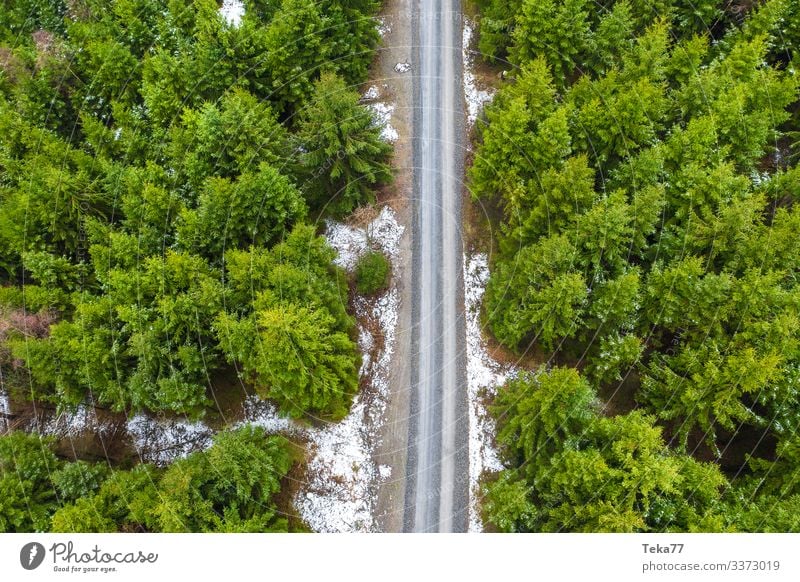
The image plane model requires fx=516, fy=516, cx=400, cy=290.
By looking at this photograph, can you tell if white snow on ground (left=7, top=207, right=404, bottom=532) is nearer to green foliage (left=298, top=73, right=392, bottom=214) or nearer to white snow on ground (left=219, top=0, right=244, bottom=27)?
green foliage (left=298, top=73, right=392, bottom=214)

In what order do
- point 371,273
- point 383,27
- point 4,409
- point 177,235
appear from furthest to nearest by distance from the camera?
point 383,27 < point 371,273 < point 4,409 < point 177,235

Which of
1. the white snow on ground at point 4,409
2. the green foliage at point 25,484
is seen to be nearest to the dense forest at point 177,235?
the green foliage at point 25,484

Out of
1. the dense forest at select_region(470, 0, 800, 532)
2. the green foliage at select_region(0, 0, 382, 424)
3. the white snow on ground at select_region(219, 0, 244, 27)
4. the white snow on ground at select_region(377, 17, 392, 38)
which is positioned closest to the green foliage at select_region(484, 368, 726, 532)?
the dense forest at select_region(470, 0, 800, 532)

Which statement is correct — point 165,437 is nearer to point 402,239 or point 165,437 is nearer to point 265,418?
point 265,418

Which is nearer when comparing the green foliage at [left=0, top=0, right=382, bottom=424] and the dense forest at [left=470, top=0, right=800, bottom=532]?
the dense forest at [left=470, top=0, right=800, bottom=532]

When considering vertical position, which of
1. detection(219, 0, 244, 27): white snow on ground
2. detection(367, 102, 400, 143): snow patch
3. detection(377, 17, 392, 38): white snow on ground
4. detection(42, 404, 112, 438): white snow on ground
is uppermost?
detection(219, 0, 244, 27): white snow on ground

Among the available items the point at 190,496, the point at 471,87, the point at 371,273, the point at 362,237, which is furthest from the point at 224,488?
the point at 471,87
